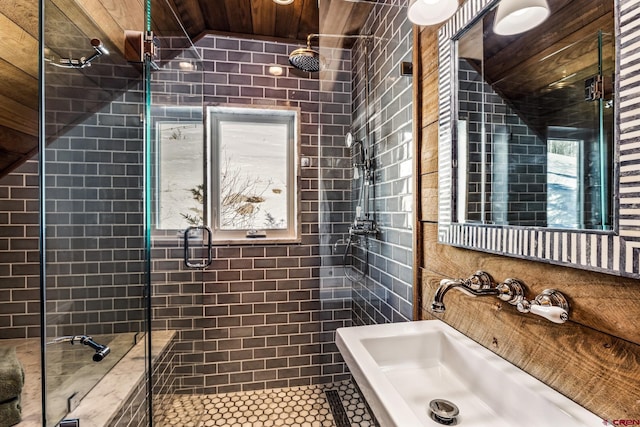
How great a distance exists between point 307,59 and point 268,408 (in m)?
2.50

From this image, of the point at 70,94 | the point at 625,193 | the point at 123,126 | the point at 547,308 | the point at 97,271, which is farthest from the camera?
the point at 123,126

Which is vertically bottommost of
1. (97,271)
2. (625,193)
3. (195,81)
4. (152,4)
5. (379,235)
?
(97,271)

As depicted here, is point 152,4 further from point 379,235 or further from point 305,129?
point 379,235

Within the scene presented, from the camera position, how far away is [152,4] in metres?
1.69

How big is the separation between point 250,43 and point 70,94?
148 cm

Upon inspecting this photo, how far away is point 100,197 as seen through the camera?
5.22 feet

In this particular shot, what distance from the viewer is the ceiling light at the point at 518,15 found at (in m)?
0.86

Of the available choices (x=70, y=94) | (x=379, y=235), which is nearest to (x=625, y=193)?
(x=379, y=235)

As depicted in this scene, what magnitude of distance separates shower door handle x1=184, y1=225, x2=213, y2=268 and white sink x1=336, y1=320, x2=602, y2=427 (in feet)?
4.65

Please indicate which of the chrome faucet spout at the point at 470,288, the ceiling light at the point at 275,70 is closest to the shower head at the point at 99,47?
the ceiling light at the point at 275,70

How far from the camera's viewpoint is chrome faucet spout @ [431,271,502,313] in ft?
3.06

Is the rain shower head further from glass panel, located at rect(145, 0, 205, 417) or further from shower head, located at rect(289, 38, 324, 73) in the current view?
glass panel, located at rect(145, 0, 205, 417)

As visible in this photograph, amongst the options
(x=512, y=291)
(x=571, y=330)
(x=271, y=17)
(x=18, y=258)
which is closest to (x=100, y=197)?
(x=18, y=258)

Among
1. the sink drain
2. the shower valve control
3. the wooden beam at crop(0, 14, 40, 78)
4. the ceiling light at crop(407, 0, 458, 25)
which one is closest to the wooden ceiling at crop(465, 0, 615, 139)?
the ceiling light at crop(407, 0, 458, 25)
